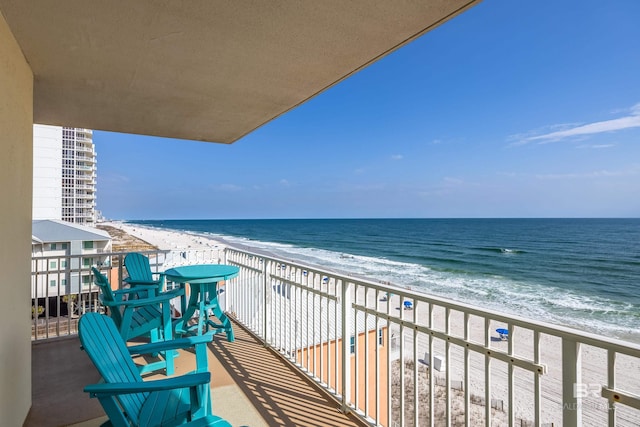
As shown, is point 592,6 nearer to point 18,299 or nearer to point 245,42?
point 245,42

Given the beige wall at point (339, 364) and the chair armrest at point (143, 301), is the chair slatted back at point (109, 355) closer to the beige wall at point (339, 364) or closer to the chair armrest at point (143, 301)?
the chair armrest at point (143, 301)

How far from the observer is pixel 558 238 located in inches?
1300

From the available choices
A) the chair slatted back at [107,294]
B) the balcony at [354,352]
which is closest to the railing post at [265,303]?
the balcony at [354,352]

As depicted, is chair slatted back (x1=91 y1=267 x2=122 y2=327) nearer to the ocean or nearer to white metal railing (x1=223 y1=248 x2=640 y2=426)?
white metal railing (x1=223 y1=248 x2=640 y2=426)

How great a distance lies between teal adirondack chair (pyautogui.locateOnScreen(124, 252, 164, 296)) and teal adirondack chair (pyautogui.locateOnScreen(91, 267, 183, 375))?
0.76 feet

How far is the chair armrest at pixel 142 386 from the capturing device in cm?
116

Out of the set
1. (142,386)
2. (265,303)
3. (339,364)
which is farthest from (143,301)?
(339,364)

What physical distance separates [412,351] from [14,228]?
3.07 m

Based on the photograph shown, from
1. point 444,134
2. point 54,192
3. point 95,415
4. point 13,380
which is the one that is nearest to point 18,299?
point 13,380

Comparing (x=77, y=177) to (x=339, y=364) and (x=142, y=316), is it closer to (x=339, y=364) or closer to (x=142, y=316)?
(x=142, y=316)

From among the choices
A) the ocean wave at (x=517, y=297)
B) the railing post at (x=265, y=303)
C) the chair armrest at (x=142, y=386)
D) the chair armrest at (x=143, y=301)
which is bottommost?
the ocean wave at (x=517, y=297)

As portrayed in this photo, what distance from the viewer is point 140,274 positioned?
347 centimetres

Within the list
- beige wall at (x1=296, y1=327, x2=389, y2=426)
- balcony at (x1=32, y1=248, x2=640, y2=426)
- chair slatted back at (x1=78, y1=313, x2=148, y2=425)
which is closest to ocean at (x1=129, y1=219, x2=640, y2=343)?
beige wall at (x1=296, y1=327, x2=389, y2=426)

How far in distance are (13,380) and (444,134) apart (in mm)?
33561
